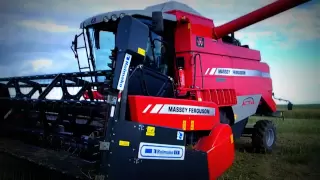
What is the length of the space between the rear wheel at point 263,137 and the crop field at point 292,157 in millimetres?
142

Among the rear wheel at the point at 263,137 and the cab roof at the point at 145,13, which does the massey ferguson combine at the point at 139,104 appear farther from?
the rear wheel at the point at 263,137

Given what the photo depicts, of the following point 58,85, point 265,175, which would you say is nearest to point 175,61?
point 58,85

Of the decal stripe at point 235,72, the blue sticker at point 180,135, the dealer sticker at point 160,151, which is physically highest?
the decal stripe at point 235,72

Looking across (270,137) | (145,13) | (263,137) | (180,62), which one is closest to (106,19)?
(145,13)

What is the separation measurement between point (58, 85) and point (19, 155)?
1.19m

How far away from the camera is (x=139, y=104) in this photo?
273 centimetres

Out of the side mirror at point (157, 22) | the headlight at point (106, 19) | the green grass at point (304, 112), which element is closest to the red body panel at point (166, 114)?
the side mirror at point (157, 22)

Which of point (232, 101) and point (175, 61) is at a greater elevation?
point (175, 61)

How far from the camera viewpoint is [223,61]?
15.6 ft

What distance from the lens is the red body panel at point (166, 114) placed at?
273 centimetres

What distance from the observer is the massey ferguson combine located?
2.60 m

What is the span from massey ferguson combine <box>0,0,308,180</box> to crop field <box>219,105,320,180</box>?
69 centimetres

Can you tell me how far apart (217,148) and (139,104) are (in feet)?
3.97

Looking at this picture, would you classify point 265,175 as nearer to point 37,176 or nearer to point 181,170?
point 181,170
